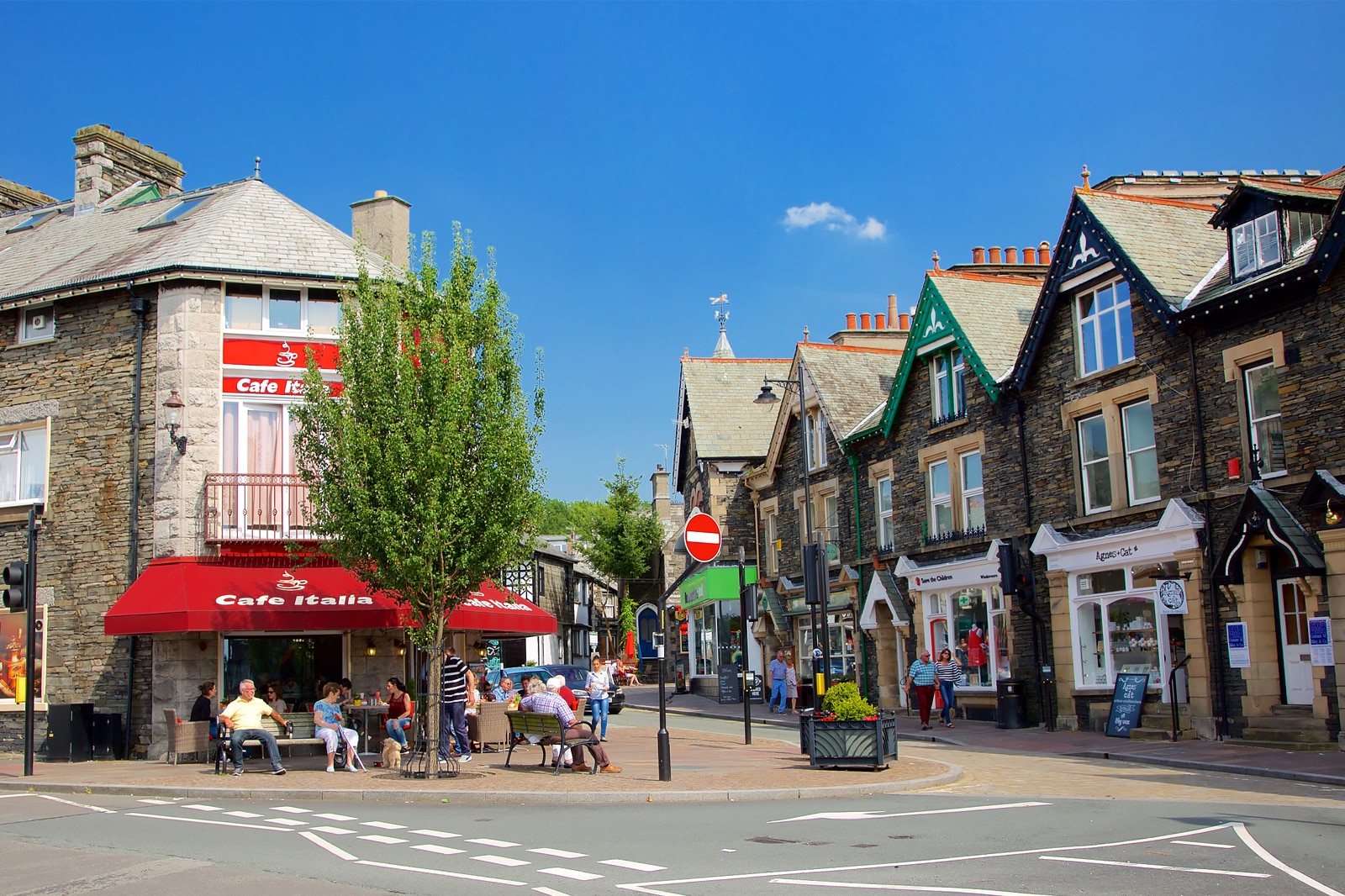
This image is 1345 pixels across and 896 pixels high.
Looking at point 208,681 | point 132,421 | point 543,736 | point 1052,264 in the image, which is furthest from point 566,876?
point 1052,264

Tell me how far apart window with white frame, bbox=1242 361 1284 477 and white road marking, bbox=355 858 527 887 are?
14.3 meters

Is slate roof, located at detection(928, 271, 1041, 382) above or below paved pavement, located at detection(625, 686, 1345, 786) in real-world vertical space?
above

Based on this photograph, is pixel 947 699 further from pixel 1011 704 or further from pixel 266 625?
pixel 266 625

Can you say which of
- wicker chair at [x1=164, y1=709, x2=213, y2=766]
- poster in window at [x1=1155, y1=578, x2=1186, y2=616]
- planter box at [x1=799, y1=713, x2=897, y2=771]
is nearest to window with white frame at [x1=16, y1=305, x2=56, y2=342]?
wicker chair at [x1=164, y1=709, x2=213, y2=766]

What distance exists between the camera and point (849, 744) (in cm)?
1566

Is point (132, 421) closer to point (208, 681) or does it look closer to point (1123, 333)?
point (208, 681)

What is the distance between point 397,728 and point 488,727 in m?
2.75

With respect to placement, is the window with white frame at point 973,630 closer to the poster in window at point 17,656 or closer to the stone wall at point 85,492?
the stone wall at point 85,492

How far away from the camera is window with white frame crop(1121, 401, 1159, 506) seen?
2086 cm

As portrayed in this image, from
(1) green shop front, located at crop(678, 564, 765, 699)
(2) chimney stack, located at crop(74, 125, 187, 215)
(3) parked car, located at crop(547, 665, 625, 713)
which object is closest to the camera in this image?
(2) chimney stack, located at crop(74, 125, 187, 215)

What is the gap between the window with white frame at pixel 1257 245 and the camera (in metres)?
18.7

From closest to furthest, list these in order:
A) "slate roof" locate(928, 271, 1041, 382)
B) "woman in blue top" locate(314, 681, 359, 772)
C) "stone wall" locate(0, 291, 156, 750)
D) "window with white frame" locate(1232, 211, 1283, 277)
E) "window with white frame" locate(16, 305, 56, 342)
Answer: "woman in blue top" locate(314, 681, 359, 772)
"window with white frame" locate(1232, 211, 1283, 277)
"stone wall" locate(0, 291, 156, 750)
"window with white frame" locate(16, 305, 56, 342)
"slate roof" locate(928, 271, 1041, 382)

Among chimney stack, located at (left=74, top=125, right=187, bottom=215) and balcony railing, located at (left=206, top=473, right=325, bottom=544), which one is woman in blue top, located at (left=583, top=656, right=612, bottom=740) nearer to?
balcony railing, located at (left=206, top=473, right=325, bottom=544)

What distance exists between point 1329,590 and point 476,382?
12.7m
